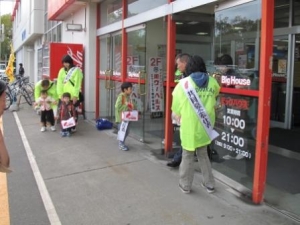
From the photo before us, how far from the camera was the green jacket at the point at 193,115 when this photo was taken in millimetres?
4785

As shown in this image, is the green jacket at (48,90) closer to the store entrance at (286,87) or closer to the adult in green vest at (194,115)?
the store entrance at (286,87)

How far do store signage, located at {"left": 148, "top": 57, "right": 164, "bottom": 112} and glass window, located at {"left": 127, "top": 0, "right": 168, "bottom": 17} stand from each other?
1084 millimetres

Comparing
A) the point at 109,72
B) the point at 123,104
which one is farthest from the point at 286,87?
the point at 109,72

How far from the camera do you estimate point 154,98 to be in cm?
828

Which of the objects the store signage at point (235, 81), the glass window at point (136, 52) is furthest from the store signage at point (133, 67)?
the store signage at point (235, 81)

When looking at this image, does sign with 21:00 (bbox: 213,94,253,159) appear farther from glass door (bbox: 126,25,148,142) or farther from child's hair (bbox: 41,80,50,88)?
child's hair (bbox: 41,80,50,88)

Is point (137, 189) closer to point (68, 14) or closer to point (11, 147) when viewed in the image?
point (11, 147)

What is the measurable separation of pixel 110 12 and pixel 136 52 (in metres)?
2.17

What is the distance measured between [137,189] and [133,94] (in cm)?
343

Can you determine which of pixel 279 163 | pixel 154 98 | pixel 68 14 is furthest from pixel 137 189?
pixel 68 14

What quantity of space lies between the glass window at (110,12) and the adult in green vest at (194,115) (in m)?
4.82

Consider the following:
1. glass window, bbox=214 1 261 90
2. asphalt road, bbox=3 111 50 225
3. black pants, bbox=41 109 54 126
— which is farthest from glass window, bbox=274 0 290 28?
asphalt road, bbox=3 111 50 225

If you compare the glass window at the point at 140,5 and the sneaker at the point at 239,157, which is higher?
the glass window at the point at 140,5

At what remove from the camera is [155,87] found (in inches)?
328
